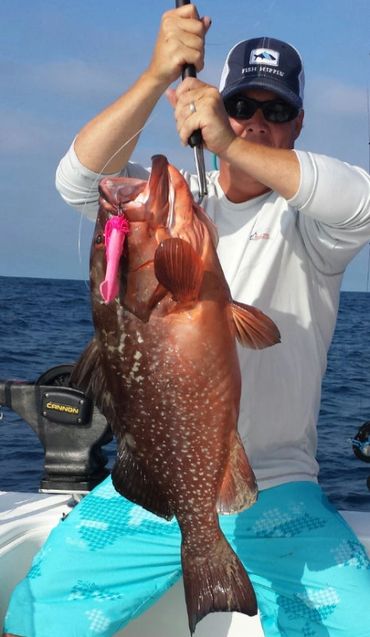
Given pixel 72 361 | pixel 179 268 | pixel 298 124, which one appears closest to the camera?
pixel 179 268

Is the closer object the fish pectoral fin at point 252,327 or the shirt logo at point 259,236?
the fish pectoral fin at point 252,327

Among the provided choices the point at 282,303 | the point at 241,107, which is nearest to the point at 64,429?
the point at 282,303

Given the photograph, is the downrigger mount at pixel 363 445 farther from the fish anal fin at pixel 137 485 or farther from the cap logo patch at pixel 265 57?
the cap logo patch at pixel 265 57

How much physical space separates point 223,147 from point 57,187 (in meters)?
0.99

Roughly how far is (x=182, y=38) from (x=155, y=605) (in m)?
2.59

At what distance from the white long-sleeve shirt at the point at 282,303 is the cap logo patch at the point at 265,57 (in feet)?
1.99

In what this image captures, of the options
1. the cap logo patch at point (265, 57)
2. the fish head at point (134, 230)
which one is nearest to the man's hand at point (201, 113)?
the fish head at point (134, 230)

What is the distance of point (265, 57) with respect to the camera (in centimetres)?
381

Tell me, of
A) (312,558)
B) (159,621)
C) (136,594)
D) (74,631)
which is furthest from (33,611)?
(312,558)

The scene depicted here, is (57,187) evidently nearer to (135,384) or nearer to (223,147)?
(223,147)

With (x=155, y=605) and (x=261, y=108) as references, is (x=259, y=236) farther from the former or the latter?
(x=155, y=605)

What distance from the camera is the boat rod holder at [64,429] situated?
459 cm

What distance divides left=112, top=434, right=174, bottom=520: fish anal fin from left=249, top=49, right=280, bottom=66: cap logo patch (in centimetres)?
185

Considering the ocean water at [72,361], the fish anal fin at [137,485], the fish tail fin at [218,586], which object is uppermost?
the fish anal fin at [137,485]
